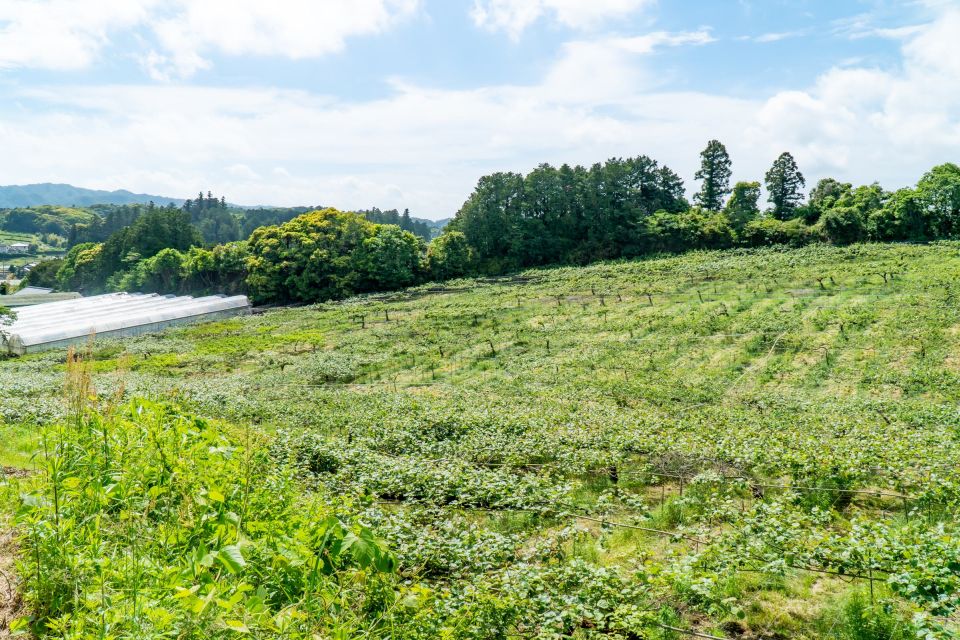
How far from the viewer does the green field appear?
4.54 metres

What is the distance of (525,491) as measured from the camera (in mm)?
9180

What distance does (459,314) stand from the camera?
34438 millimetres

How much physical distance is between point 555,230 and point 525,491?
170 ft

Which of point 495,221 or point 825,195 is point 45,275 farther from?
point 825,195

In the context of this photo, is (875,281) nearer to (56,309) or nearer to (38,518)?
(38,518)

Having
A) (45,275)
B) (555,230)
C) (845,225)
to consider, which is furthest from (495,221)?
(45,275)

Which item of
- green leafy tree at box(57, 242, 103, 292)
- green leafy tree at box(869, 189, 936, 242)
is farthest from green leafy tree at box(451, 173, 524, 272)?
green leafy tree at box(57, 242, 103, 292)

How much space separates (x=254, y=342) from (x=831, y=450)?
28.1 meters

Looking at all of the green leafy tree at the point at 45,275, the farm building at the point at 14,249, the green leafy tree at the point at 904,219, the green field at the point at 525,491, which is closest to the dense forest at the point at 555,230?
the green leafy tree at the point at 904,219

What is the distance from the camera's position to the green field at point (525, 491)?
4539 mm

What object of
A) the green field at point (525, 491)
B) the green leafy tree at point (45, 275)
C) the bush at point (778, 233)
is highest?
the bush at point (778, 233)

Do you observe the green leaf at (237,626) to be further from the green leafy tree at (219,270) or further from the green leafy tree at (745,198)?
the green leafy tree at (745,198)

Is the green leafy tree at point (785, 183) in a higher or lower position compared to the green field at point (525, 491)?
higher

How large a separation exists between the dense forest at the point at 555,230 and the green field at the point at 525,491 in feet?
80.6
